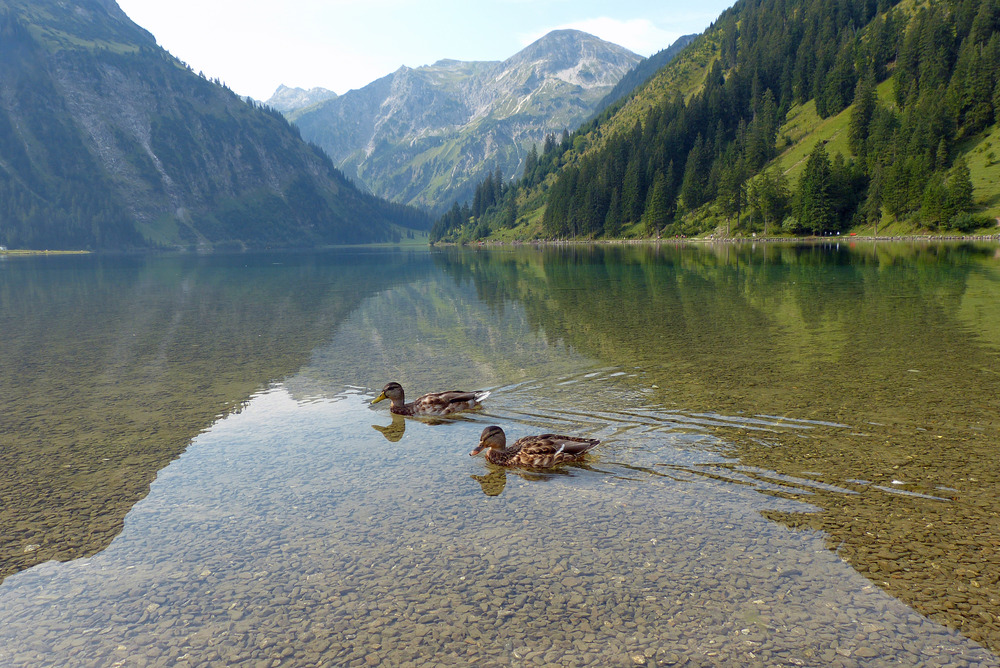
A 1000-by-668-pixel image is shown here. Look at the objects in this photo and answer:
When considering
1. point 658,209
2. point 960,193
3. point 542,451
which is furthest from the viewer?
point 658,209

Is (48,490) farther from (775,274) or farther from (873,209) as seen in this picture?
(873,209)

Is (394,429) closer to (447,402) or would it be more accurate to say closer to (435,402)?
(435,402)

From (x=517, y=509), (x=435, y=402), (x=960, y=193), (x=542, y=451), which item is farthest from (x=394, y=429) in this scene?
(x=960, y=193)

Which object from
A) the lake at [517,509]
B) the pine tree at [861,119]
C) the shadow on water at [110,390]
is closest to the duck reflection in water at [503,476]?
the lake at [517,509]

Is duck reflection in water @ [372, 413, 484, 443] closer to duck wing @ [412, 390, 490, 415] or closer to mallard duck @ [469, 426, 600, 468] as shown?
duck wing @ [412, 390, 490, 415]

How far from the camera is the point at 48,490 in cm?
1173

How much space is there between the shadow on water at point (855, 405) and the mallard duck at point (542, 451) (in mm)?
883

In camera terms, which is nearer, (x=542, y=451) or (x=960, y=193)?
(x=542, y=451)

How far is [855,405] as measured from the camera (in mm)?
15422

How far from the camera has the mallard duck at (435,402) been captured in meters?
16.6

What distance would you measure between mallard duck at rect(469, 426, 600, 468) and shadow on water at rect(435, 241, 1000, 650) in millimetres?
883

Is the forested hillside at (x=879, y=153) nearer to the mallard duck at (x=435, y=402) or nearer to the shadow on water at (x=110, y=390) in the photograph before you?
the shadow on water at (x=110, y=390)

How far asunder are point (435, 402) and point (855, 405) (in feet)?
37.4

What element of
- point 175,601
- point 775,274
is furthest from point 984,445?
point 775,274
